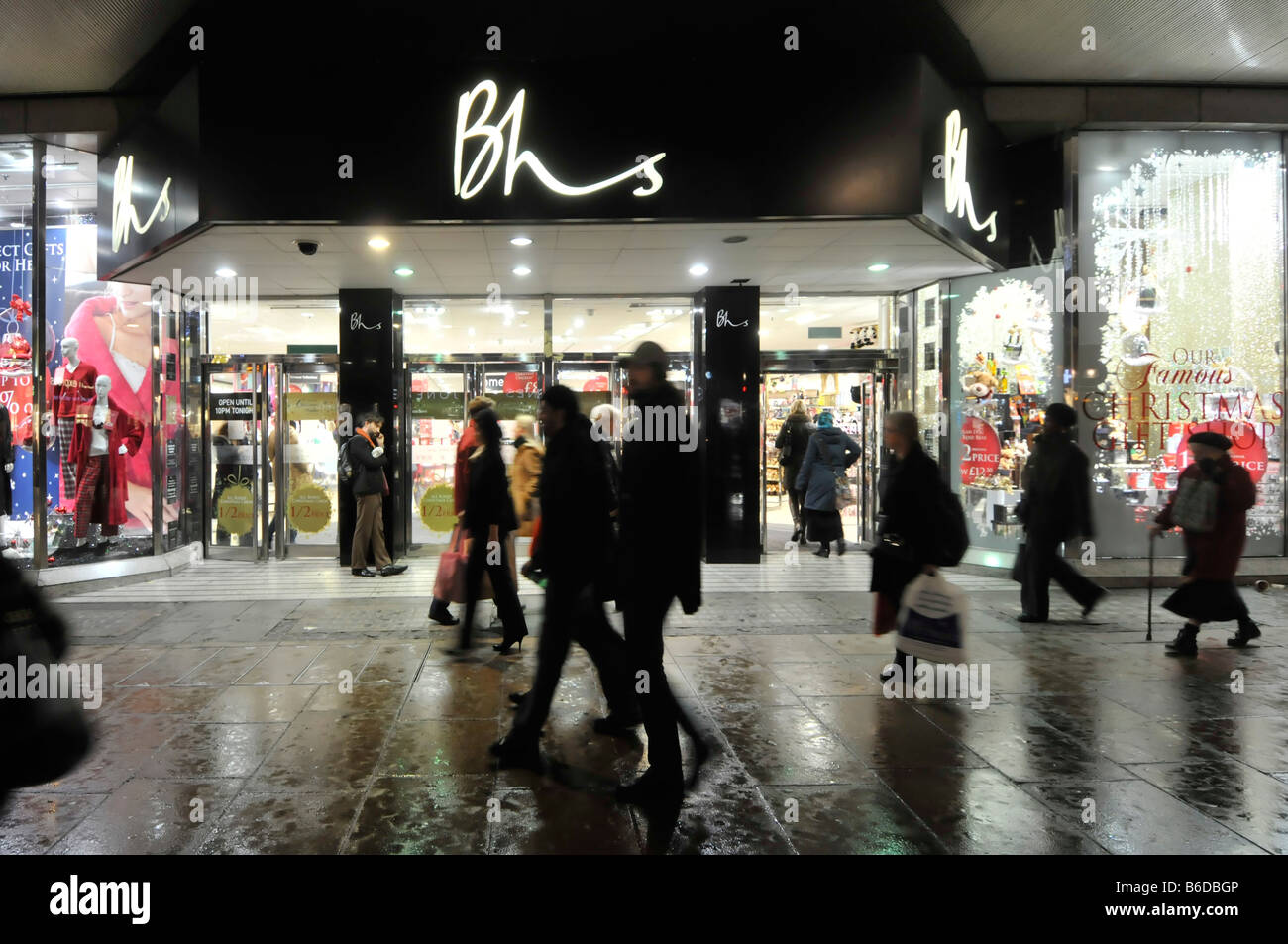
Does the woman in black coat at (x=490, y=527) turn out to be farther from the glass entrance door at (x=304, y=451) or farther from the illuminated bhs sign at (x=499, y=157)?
the glass entrance door at (x=304, y=451)

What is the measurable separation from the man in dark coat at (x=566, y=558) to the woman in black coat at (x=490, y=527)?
4.56 feet

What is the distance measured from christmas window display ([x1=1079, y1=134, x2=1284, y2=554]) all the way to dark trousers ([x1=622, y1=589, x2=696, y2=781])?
23.1 ft

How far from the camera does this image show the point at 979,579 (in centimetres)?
934

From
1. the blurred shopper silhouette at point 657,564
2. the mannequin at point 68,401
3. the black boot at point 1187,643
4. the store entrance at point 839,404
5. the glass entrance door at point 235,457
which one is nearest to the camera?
the blurred shopper silhouette at point 657,564

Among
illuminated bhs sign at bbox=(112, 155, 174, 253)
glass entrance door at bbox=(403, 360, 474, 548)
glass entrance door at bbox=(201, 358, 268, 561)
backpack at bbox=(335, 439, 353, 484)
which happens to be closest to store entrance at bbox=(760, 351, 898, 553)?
glass entrance door at bbox=(403, 360, 474, 548)

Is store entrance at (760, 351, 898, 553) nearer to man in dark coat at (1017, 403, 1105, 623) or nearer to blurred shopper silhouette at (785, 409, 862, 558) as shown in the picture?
blurred shopper silhouette at (785, 409, 862, 558)

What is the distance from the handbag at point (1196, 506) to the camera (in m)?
5.84

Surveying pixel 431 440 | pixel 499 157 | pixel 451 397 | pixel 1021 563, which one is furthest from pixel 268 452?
pixel 1021 563

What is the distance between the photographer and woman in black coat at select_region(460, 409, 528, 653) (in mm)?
5453

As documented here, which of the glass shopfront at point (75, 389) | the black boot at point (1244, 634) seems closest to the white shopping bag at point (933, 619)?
the black boot at point (1244, 634)

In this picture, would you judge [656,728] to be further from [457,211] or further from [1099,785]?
[457,211]

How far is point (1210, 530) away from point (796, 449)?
6.15m
